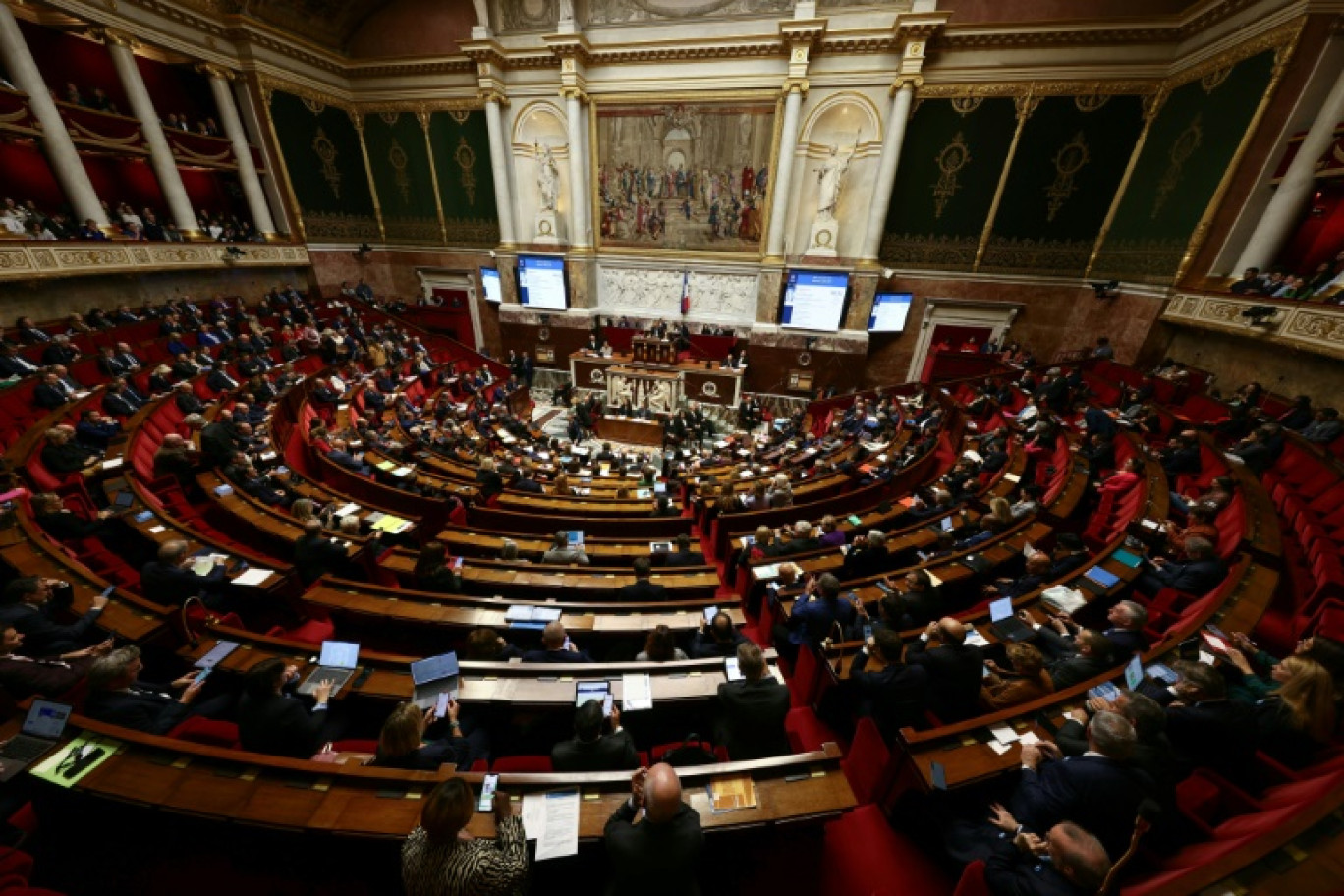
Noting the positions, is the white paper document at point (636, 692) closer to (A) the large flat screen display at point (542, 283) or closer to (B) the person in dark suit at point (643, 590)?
(B) the person in dark suit at point (643, 590)

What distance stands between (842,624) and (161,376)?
13014 mm

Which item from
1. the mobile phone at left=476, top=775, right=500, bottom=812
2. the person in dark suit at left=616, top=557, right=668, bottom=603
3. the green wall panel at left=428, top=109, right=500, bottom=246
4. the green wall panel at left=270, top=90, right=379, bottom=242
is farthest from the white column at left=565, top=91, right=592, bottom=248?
the mobile phone at left=476, top=775, right=500, bottom=812

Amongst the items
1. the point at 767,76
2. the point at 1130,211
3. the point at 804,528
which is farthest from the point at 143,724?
the point at 1130,211

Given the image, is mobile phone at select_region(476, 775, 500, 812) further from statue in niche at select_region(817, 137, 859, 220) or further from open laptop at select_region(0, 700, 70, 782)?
statue in niche at select_region(817, 137, 859, 220)

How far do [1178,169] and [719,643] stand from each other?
15931 millimetres

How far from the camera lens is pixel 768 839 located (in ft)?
8.93

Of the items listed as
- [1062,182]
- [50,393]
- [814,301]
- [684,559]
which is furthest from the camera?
[814,301]

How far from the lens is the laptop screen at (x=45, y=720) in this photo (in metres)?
2.64

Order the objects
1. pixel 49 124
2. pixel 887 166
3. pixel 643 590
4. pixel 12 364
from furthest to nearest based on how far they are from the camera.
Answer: pixel 887 166 < pixel 49 124 < pixel 12 364 < pixel 643 590

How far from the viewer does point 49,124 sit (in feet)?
35.4

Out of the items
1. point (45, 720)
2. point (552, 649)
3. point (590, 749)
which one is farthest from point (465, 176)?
point (590, 749)

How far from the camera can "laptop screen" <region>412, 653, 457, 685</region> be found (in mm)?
3447

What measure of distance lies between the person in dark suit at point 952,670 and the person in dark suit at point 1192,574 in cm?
273

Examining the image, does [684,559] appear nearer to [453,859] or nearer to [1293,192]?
[453,859]
